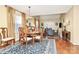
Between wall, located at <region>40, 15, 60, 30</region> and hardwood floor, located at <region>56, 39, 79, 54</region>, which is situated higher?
wall, located at <region>40, 15, 60, 30</region>

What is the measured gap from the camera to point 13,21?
7801mm

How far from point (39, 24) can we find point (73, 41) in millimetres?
2498

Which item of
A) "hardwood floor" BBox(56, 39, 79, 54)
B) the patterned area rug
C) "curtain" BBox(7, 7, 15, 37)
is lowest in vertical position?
"hardwood floor" BBox(56, 39, 79, 54)

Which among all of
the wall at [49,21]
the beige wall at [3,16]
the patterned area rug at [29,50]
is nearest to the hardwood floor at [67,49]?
the patterned area rug at [29,50]

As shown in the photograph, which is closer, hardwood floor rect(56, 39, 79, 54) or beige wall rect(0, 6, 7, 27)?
hardwood floor rect(56, 39, 79, 54)

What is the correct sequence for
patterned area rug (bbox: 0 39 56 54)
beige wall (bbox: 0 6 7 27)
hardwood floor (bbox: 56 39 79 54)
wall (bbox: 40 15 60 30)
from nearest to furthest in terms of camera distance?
patterned area rug (bbox: 0 39 56 54) → hardwood floor (bbox: 56 39 79 54) → beige wall (bbox: 0 6 7 27) → wall (bbox: 40 15 60 30)

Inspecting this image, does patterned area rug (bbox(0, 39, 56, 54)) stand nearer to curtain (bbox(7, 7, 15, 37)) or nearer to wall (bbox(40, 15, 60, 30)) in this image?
curtain (bbox(7, 7, 15, 37))

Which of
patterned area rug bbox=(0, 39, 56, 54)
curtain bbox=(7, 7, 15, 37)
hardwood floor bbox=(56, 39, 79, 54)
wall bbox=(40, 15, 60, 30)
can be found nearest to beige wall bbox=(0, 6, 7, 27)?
curtain bbox=(7, 7, 15, 37)

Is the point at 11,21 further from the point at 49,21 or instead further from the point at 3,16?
the point at 49,21

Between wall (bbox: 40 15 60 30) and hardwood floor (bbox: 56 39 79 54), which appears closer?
hardwood floor (bbox: 56 39 79 54)

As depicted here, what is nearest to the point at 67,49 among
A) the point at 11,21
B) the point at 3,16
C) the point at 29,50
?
the point at 29,50

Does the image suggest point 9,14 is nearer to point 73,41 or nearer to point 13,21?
point 13,21

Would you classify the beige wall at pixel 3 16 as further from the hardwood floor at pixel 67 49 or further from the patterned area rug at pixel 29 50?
the hardwood floor at pixel 67 49

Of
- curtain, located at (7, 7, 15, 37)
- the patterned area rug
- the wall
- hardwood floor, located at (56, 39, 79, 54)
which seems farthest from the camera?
the wall
